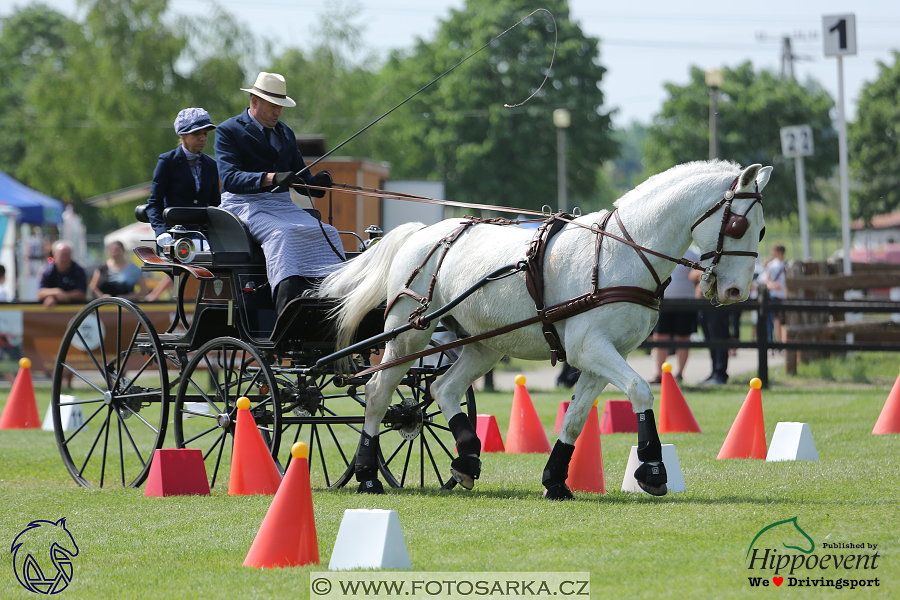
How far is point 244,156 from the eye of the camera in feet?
25.2

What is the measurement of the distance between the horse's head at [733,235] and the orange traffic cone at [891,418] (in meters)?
4.36

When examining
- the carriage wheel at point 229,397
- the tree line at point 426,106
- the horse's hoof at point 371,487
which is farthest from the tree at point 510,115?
the horse's hoof at point 371,487

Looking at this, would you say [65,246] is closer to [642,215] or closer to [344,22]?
[642,215]

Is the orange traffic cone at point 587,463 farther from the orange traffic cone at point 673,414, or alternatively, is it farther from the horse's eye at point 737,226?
the orange traffic cone at point 673,414

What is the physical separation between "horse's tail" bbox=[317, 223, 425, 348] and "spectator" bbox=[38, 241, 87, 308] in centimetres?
982

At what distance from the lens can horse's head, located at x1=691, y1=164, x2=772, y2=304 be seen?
5.98m

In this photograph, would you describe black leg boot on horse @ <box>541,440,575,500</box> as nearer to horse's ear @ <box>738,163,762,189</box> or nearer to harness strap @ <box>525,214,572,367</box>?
harness strap @ <box>525,214,572,367</box>

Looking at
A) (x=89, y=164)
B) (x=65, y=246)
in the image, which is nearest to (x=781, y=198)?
(x=89, y=164)

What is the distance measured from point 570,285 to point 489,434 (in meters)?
3.42

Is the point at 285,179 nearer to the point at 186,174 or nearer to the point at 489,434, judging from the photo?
the point at 186,174

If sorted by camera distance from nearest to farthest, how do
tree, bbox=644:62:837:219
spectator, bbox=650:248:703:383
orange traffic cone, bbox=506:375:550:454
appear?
orange traffic cone, bbox=506:375:550:454 → spectator, bbox=650:248:703:383 → tree, bbox=644:62:837:219

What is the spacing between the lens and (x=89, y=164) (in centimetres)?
3353

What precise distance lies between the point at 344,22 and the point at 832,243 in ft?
106
